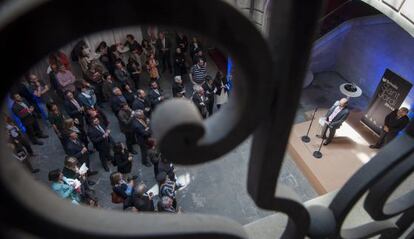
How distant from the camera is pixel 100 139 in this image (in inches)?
299

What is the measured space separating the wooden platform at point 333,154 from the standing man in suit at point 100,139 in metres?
4.56

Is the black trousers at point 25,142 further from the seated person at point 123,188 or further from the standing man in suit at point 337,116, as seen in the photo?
the standing man in suit at point 337,116

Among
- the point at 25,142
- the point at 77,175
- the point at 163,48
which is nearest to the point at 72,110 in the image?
the point at 25,142

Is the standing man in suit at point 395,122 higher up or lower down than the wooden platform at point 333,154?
higher up

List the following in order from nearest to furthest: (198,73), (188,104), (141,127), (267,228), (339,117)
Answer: (188,104), (267,228), (141,127), (339,117), (198,73)

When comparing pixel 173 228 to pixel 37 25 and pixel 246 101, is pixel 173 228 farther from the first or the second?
pixel 37 25

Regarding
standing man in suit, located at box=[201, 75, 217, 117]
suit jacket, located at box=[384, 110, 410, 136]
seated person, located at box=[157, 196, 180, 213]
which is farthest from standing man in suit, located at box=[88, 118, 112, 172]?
suit jacket, located at box=[384, 110, 410, 136]

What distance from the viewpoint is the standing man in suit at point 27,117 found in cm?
793

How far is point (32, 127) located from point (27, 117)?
659mm

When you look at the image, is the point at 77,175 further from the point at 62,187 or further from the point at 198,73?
the point at 198,73

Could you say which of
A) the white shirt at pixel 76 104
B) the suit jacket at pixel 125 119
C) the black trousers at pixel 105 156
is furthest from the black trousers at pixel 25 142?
the suit jacket at pixel 125 119

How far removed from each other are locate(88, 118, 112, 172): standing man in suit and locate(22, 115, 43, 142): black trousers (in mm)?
1952

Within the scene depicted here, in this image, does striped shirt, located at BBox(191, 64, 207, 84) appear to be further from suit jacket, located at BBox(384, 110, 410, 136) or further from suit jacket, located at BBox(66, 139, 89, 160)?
suit jacket, located at BBox(384, 110, 410, 136)

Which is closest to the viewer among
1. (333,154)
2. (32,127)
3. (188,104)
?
(188,104)
